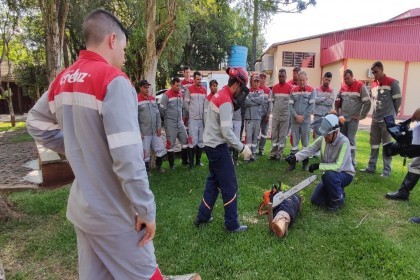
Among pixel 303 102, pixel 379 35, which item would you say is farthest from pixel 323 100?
pixel 379 35

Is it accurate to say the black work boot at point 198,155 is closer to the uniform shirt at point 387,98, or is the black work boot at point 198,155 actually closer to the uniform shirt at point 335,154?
the uniform shirt at point 335,154

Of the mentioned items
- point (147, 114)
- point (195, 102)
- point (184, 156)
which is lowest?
point (184, 156)

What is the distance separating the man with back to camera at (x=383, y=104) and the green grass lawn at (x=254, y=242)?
1.17 metres

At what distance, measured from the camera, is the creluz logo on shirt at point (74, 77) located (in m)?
1.73

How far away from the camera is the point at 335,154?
4.83m

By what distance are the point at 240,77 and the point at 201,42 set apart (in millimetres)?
25510

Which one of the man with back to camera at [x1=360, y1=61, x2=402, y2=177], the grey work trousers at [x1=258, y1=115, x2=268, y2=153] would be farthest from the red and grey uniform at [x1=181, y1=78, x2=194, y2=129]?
the man with back to camera at [x1=360, y1=61, x2=402, y2=177]

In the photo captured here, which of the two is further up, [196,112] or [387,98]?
[387,98]

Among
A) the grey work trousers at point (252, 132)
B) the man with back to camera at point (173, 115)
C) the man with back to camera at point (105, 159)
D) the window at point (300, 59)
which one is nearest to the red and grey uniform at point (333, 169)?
the grey work trousers at point (252, 132)

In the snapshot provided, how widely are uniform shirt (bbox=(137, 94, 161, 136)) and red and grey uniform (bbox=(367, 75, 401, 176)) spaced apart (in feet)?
14.5

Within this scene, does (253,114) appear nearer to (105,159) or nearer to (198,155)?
(198,155)

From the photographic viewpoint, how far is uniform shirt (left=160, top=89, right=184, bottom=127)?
24.1 feet

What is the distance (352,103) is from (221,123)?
13.3 ft

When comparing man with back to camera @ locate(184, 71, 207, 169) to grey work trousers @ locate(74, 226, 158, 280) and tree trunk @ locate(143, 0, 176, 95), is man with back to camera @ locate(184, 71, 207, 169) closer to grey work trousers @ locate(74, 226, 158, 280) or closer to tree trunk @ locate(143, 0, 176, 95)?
tree trunk @ locate(143, 0, 176, 95)
